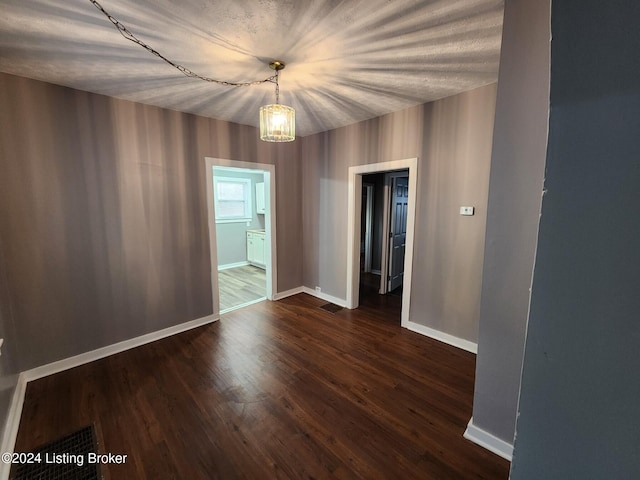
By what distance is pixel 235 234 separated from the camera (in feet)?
20.2

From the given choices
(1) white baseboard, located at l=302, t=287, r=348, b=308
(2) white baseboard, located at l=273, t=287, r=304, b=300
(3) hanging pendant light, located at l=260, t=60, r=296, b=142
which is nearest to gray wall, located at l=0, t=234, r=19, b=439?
(3) hanging pendant light, located at l=260, t=60, r=296, b=142

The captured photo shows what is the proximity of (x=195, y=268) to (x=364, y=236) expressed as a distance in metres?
3.70

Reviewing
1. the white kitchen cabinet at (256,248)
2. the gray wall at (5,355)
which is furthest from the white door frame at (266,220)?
the white kitchen cabinet at (256,248)

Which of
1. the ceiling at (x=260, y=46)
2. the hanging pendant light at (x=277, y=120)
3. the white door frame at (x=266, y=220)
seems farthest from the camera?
the white door frame at (x=266, y=220)

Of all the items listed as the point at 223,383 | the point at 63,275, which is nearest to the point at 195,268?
the point at 63,275

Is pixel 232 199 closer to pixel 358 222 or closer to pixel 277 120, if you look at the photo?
pixel 358 222

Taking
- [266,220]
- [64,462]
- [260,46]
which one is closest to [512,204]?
[260,46]

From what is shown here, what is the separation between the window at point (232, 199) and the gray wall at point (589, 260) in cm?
599

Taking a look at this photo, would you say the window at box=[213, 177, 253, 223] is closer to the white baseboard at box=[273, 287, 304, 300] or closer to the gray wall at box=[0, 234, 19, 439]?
the white baseboard at box=[273, 287, 304, 300]

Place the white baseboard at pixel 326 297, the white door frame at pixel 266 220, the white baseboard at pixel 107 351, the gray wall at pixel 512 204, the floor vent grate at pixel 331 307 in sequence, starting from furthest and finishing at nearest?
the white baseboard at pixel 326 297
the floor vent grate at pixel 331 307
the white door frame at pixel 266 220
the white baseboard at pixel 107 351
the gray wall at pixel 512 204

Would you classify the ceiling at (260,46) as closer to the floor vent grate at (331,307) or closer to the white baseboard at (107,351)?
the white baseboard at (107,351)

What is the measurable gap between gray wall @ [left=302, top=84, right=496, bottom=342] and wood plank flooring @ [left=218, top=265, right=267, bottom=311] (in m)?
2.36

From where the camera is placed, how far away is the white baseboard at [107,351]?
2.28 m

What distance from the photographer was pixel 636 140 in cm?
36
